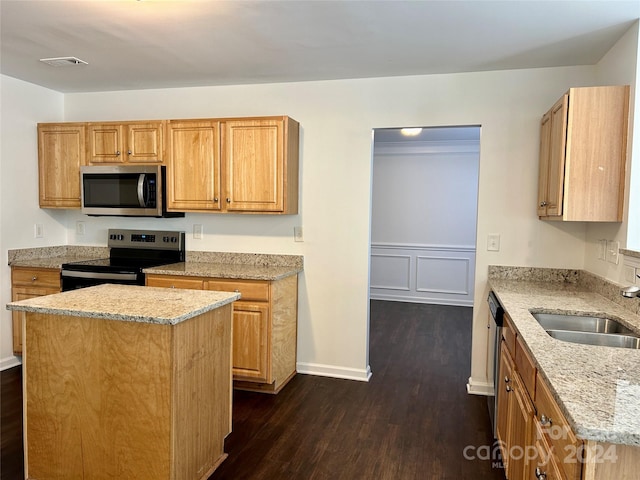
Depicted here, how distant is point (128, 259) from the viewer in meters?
4.04

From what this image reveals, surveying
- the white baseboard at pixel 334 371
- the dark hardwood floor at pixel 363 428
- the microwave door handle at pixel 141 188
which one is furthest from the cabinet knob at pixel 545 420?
the microwave door handle at pixel 141 188

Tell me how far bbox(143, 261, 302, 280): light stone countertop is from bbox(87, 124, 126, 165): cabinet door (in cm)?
107

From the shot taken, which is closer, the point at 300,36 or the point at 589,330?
the point at 589,330

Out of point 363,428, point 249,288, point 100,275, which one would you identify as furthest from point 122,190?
point 363,428

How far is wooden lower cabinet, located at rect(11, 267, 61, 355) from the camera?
3699 millimetres

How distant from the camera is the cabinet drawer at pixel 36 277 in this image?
369 cm

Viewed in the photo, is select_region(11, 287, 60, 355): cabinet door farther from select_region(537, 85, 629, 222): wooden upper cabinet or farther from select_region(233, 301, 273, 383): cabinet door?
select_region(537, 85, 629, 222): wooden upper cabinet

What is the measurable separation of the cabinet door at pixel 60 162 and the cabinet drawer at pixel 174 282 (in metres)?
1.15

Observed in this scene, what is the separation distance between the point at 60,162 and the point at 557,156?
3984 millimetres

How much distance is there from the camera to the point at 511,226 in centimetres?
336

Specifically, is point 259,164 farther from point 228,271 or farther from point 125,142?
point 125,142

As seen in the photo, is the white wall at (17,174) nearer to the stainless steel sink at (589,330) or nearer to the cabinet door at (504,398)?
the cabinet door at (504,398)

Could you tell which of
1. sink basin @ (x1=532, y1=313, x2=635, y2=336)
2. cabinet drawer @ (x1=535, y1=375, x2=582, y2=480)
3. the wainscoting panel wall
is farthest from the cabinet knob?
the wainscoting panel wall

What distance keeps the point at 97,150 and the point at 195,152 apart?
3.17ft
